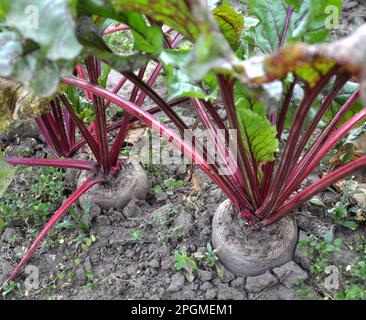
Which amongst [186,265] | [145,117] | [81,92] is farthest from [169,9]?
[81,92]

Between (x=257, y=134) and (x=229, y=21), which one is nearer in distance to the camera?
(x=257, y=134)

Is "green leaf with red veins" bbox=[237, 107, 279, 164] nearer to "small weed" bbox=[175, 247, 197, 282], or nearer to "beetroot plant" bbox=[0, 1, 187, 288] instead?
"beetroot plant" bbox=[0, 1, 187, 288]

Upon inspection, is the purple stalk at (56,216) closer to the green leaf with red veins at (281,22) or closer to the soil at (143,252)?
the soil at (143,252)

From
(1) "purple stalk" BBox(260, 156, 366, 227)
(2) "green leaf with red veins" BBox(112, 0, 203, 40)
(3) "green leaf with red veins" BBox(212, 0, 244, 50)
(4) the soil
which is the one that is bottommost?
(4) the soil

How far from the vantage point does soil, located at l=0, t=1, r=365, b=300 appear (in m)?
1.54

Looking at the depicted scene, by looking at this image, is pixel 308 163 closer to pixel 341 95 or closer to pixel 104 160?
pixel 341 95

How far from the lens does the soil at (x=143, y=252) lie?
5.04 feet

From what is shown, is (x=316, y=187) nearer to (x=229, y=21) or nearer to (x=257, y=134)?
(x=257, y=134)

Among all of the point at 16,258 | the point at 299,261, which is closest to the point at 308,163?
the point at 299,261

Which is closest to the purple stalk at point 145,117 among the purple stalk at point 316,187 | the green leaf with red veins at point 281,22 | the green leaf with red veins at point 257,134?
the green leaf with red veins at point 257,134

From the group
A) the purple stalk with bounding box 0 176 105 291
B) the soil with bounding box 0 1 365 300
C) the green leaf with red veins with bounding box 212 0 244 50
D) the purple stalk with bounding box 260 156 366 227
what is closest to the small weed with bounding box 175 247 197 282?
the soil with bounding box 0 1 365 300

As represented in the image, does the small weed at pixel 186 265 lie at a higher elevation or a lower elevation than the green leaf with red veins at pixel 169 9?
lower

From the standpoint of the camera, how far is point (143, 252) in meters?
1.67

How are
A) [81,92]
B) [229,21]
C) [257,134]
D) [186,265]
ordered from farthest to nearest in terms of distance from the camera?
[81,92] < [186,265] < [229,21] < [257,134]
